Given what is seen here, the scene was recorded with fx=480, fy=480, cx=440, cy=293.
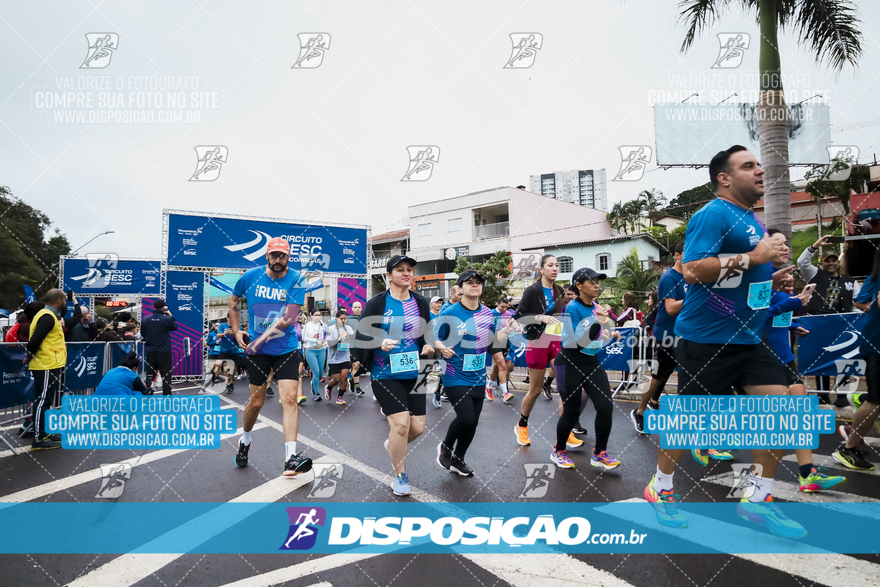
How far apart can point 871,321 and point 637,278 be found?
2270 centimetres

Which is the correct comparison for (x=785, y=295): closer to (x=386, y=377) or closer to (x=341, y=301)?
(x=386, y=377)

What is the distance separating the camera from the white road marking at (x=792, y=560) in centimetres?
249

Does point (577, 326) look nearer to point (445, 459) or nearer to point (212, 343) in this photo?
point (445, 459)

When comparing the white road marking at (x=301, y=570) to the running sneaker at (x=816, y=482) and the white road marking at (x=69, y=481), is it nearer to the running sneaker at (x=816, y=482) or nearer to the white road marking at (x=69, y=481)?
the white road marking at (x=69, y=481)

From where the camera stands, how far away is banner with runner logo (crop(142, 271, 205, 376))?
13.9 m

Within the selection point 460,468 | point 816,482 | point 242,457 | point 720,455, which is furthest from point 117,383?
point 816,482

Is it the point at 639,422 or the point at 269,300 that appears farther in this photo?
the point at 639,422

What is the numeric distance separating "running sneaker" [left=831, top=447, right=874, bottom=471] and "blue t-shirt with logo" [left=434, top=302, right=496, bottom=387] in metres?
3.31

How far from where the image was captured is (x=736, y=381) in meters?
3.17

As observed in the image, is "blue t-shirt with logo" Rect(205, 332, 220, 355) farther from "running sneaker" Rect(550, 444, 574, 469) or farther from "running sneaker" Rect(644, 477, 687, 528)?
"running sneaker" Rect(644, 477, 687, 528)

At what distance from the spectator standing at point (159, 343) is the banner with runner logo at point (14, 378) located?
8.89 feet

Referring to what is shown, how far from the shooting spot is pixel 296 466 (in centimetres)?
449

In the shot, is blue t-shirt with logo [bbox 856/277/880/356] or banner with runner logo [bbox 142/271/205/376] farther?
banner with runner logo [bbox 142/271/205/376]

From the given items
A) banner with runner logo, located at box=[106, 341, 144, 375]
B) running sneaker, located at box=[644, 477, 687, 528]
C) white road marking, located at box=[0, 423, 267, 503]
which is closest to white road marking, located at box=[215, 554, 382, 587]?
running sneaker, located at box=[644, 477, 687, 528]
